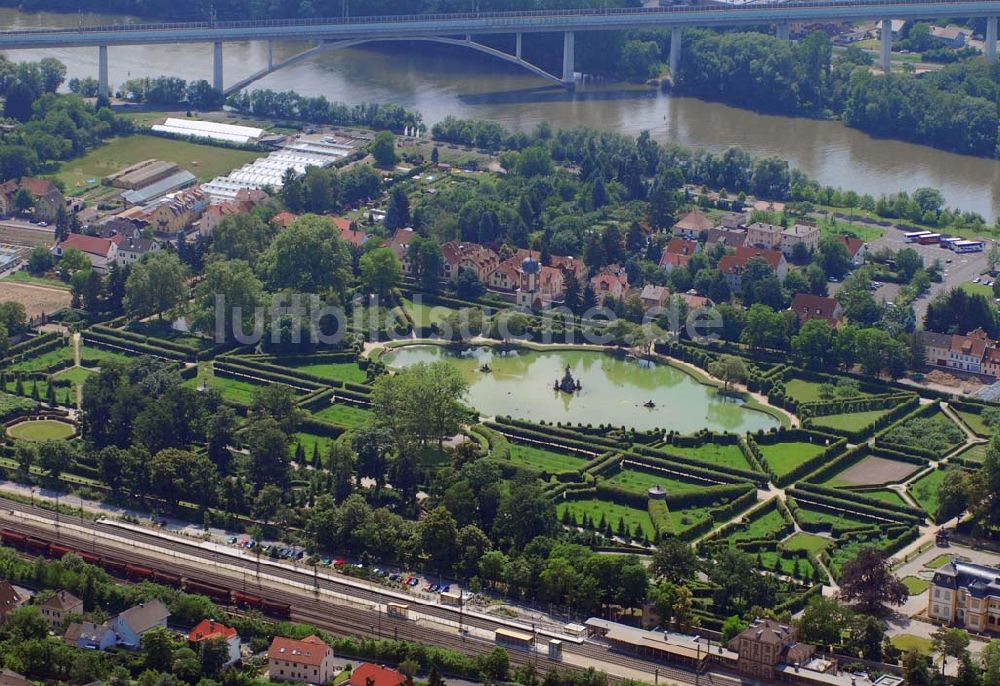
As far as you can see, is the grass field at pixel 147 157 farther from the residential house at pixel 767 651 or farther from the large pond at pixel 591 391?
the residential house at pixel 767 651

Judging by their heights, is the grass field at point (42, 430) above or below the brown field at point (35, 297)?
below

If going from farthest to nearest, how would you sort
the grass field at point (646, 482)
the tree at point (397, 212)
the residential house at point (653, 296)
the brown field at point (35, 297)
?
the tree at point (397, 212) → the residential house at point (653, 296) → the brown field at point (35, 297) → the grass field at point (646, 482)

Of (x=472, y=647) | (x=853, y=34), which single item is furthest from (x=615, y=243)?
(x=853, y=34)

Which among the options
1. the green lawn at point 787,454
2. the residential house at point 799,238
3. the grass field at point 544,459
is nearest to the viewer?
the grass field at point 544,459

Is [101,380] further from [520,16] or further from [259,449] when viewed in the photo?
[520,16]

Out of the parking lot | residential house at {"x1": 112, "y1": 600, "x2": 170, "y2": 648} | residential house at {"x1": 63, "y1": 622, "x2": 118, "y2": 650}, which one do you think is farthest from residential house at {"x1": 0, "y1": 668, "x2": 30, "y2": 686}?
the parking lot

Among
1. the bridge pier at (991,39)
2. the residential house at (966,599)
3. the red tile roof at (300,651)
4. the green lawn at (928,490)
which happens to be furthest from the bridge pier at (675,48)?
the red tile roof at (300,651)

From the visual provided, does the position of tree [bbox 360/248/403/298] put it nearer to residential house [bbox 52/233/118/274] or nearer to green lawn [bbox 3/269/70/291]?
residential house [bbox 52/233/118/274]
